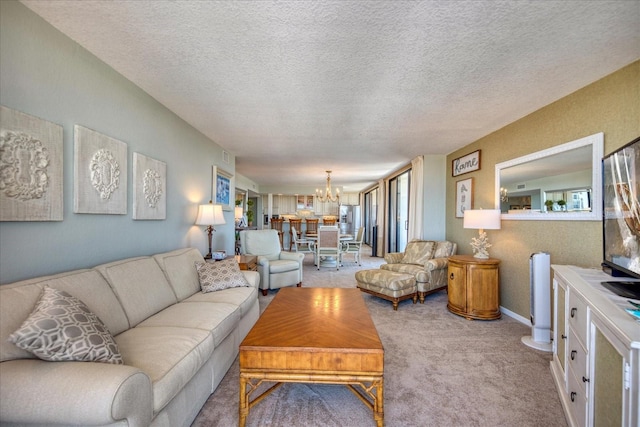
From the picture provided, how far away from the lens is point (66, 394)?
3.40 ft

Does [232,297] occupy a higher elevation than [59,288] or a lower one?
lower

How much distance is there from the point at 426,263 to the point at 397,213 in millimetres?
3958

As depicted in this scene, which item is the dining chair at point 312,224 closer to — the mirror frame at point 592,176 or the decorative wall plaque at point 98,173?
the mirror frame at point 592,176

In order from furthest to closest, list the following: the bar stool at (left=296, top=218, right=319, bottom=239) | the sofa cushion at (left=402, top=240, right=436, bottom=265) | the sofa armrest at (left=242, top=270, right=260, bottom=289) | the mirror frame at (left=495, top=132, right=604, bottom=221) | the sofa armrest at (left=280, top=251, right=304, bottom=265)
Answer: the bar stool at (left=296, top=218, right=319, bottom=239) → the sofa armrest at (left=280, top=251, right=304, bottom=265) → the sofa cushion at (left=402, top=240, right=436, bottom=265) → the sofa armrest at (left=242, top=270, right=260, bottom=289) → the mirror frame at (left=495, top=132, right=604, bottom=221)

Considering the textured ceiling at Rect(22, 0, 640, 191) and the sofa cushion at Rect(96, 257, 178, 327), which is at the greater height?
the textured ceiling at Rect(22, 0, 640, 191)

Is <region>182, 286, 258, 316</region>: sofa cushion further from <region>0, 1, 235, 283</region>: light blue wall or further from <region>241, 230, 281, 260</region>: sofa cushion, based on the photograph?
<region>241, 230, 281, 260</region>: sofa cushion

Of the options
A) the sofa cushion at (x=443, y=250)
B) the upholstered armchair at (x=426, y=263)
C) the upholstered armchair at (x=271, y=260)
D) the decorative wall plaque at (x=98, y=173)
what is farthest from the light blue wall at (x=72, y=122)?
the sofa cushion at (x=443, y=250)

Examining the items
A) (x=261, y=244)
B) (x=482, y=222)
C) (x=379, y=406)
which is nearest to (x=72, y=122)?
(x=379, y=406)

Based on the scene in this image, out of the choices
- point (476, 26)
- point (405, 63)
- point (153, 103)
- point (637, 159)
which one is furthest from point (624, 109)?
point (153, 103)

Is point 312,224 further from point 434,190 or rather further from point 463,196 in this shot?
point 463,196

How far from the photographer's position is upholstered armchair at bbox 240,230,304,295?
427 centimetres

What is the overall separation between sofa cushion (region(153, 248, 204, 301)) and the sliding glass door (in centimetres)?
593

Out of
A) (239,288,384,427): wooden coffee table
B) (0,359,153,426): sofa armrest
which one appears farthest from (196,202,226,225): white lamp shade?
(0,359,153,426): sofa armrest

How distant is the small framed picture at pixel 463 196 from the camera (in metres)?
4.28
